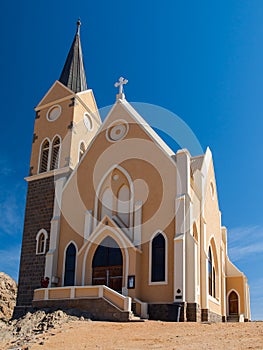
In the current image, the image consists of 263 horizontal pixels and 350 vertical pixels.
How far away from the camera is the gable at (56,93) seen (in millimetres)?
34634

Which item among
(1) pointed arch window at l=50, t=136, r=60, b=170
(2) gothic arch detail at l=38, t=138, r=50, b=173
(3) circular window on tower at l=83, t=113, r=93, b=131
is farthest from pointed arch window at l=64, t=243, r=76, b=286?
(3) circular window on tower at l=83, t=113, r=93, b=131

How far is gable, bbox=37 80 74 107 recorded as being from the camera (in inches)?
1364

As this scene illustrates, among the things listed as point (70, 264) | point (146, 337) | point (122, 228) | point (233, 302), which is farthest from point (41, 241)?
point (146, 337)

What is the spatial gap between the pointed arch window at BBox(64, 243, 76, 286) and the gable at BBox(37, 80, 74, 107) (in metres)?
12.8

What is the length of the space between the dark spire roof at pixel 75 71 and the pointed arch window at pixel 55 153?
4718mm

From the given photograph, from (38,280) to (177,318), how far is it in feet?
33.6

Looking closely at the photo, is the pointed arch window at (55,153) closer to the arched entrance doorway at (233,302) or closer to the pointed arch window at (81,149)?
the pointed arch window at (81,149)

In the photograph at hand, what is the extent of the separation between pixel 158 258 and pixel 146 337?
32.2ft

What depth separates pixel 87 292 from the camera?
74.0 ft

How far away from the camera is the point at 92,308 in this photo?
21734 millimetres

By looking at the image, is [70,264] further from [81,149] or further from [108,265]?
[81,149]

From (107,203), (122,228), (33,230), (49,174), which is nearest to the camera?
(122,228)

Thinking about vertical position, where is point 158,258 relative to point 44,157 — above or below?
below

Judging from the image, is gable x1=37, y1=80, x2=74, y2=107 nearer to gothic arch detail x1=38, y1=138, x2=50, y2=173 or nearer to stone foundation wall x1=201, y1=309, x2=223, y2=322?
gothic arch detail x1=38, y1=138, x2=50, y2=173
